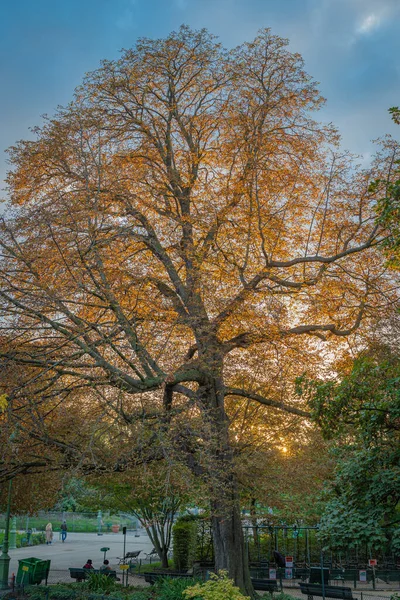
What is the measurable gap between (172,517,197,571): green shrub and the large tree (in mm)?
11200

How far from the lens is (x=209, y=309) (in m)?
15.3

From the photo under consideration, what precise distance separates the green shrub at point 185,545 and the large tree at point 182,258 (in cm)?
1120

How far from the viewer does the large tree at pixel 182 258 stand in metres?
13.2

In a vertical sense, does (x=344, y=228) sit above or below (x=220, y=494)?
above

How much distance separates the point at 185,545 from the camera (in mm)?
26719

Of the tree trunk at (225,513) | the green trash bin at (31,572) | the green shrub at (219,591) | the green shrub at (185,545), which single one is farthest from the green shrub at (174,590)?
the green shrub at (185,545)

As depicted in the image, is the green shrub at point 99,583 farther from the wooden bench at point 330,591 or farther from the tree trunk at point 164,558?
the tree trunk at point 164,558

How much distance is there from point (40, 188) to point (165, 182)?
12.6 ft

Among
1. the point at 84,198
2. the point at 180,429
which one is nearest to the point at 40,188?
the point at 84,198

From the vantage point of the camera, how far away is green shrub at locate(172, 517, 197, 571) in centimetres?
2655

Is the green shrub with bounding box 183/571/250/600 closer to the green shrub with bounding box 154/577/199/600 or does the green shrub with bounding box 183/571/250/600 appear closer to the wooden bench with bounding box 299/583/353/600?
the green shrub with bounding box 154/577/199/600

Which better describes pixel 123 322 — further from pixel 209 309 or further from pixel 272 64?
pixel 272 64

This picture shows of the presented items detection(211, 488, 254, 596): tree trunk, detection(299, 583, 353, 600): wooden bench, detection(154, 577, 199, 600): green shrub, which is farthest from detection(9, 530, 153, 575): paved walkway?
detection(211, 488, 254, 596): tree trunk

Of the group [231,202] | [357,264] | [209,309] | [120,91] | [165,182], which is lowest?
[209,309]
